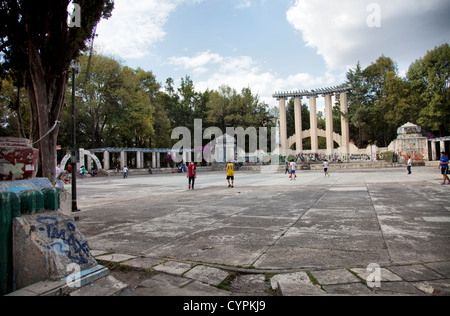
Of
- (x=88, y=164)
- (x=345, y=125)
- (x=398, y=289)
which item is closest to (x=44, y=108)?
(x=398, y=289)

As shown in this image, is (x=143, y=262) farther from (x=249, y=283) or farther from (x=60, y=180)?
(x=60, y=180)

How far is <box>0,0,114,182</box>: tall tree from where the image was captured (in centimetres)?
636

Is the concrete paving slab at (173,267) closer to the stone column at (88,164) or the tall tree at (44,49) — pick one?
the tall tree at (44,49)

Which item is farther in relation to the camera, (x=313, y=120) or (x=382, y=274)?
(x=313, y=120)

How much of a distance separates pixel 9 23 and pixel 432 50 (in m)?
49.8

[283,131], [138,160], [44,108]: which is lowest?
[138,160]

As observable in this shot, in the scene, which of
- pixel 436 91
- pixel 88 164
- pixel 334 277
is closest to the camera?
pixel 334 277

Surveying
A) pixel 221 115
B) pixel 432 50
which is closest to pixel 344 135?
pixel 432 50

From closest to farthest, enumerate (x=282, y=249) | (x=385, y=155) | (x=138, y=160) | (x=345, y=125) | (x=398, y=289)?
(x=398, y=289) → (x=282, y=249) → (x=385, y=155) → (x=138, y=160) → (x=345, y=125)

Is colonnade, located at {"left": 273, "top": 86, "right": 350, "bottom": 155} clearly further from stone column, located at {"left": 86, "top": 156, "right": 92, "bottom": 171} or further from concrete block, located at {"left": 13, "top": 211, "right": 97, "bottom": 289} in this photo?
concrete block, located at {"left": 13, "top": 211, "right": 97, "bottom": 289}

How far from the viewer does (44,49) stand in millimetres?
6852

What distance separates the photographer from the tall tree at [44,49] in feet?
20.9

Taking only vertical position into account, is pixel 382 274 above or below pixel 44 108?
below
